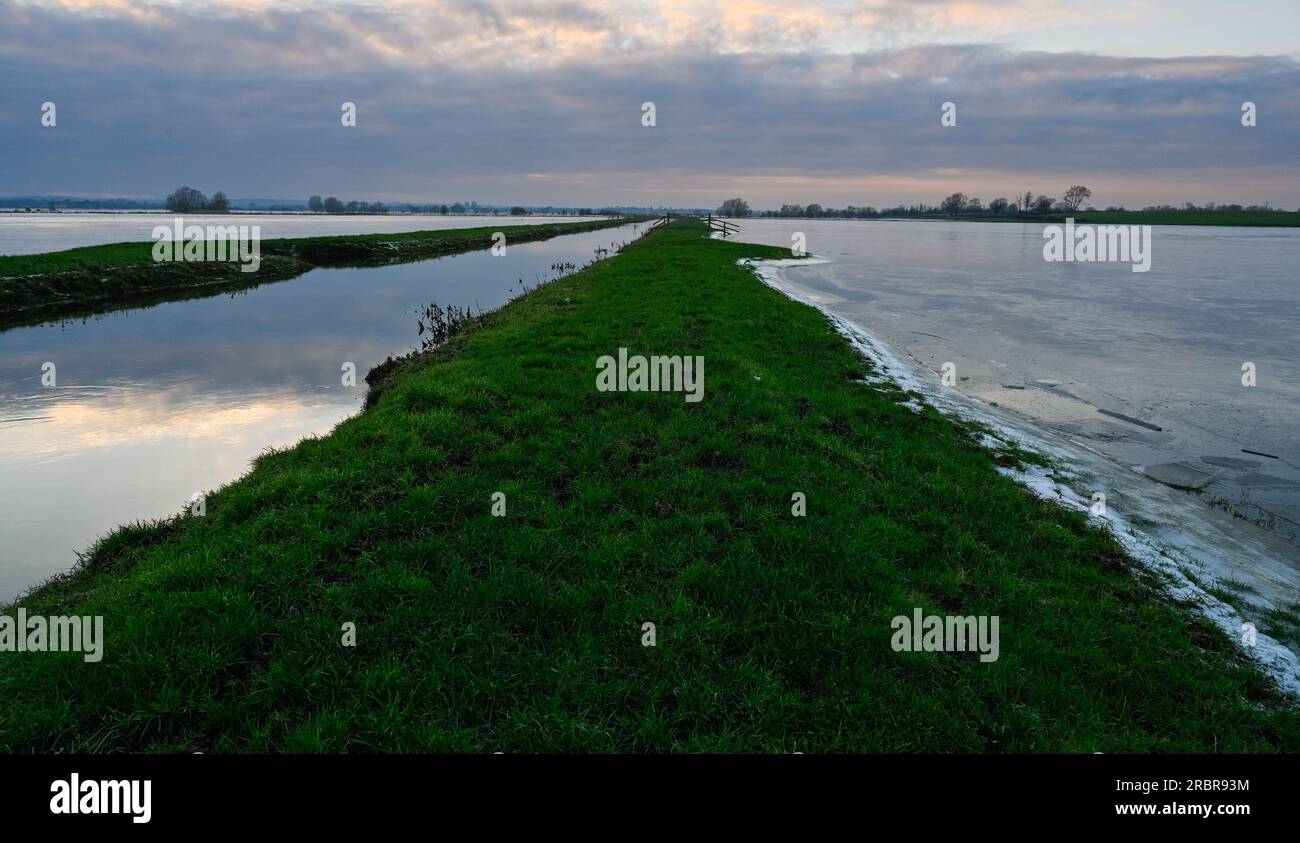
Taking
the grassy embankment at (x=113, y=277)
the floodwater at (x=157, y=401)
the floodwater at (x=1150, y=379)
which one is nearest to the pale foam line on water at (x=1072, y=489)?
the floodwater at (x=1150, y=379)

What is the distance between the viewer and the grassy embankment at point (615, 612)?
491 cm

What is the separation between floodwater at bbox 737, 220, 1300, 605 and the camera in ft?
31.0

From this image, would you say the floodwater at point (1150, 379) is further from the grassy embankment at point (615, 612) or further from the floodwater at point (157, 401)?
the floodwater at point (157, 401)

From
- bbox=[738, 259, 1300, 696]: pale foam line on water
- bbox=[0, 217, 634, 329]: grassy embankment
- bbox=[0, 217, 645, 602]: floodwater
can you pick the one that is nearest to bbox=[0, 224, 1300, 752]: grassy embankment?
bbox=[738, 259, 1300, 696]: pale foam line on water

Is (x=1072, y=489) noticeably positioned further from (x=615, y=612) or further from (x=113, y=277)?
(x=113, y=277)

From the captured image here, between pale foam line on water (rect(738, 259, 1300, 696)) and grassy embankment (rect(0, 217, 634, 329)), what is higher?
grassy embankment (rect(0, 217, 634, 329))

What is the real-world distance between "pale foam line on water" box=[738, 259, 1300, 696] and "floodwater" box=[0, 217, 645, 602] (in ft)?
44.1

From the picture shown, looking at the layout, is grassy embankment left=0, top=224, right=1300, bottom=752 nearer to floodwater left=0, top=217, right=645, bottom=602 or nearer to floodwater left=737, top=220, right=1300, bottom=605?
floodwater left=0, top=217, right=645, bottom=602

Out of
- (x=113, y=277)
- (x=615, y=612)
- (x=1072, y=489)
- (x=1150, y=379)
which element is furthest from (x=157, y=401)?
(x=113, y=277)

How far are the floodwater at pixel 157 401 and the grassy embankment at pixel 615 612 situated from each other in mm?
1918

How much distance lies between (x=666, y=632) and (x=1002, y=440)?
950 centimetres

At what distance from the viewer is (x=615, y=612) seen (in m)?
6.23

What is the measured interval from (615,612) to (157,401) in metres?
15.5
